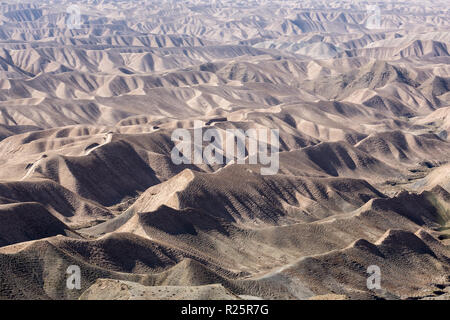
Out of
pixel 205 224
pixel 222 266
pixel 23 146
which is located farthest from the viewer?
pixel 23 146

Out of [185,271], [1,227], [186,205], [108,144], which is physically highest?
[108,144]

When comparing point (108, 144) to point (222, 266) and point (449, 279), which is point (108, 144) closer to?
point (222, 266)

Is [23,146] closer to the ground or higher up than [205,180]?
higher up

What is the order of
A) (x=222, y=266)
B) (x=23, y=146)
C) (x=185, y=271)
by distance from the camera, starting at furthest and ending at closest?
(x=23, y=146)
(x=222, y=266)
(x=185, y=271)

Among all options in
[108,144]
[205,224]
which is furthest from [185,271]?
[108,144]

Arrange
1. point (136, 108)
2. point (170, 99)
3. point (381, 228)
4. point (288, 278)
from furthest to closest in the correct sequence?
point (170, 99), point (136, 108), point (381, 228), point (288, 278)

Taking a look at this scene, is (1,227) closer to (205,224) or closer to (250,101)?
(205,224)

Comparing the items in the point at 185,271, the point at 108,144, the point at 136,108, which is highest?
the point at 136,108

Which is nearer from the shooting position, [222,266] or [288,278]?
[288,278]

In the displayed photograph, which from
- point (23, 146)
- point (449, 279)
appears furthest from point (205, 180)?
point (23, 146)
